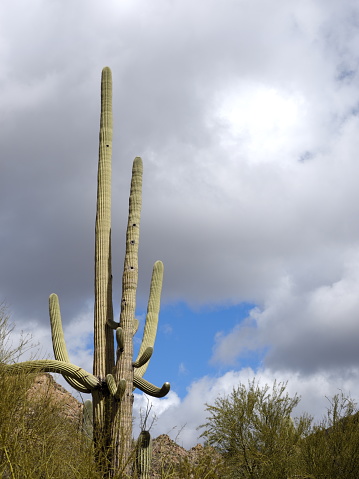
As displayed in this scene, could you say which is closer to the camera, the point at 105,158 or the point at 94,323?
the point at 94,323

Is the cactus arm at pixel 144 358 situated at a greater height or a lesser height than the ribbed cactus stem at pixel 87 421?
greater

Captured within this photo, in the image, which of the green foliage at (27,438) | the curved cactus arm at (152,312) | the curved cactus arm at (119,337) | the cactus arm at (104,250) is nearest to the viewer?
the green foliage at (27,438)

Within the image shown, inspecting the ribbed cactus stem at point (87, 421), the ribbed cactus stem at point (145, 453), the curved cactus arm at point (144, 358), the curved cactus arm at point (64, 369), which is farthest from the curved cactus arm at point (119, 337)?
the ribbed cactus stem at point (87, 421)

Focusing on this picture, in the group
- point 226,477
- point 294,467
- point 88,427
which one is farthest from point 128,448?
point 294,467

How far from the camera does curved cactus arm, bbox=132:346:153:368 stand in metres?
15.5

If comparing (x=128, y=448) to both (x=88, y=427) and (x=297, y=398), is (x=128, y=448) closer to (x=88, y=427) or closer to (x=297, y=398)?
(x=88, y=427)

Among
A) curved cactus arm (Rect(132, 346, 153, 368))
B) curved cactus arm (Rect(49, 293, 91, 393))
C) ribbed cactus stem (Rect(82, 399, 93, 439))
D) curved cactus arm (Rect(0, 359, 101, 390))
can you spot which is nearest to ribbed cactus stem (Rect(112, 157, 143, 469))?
curved cactus arm (Rect(132, 346, 153, 368))

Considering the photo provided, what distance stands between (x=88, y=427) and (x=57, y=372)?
269 cm

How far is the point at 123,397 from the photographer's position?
1534 cm

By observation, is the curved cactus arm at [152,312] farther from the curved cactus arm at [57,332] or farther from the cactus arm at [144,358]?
the curved cactus arm at [57,332]

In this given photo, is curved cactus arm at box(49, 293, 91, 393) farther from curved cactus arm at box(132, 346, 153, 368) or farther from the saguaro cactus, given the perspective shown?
curved cactus arm at box(132, 346, 153, 368)

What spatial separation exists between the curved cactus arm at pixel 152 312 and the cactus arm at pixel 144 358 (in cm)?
19

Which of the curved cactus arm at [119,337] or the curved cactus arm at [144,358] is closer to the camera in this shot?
the curved cactus arm at [119,337]

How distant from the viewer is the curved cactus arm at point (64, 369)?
15523 millimetres
